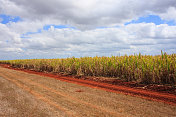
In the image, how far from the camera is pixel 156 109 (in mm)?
3662

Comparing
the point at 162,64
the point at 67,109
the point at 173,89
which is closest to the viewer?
Result: the point at 67,109

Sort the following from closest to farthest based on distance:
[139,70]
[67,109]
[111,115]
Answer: [111,115], [67,109], [139,70]

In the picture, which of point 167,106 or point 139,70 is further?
point 139,70

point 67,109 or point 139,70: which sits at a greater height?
point 139,70

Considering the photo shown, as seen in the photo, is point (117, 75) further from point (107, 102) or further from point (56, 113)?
point (56, 113)

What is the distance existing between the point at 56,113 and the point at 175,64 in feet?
19.3

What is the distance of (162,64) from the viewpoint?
715cm

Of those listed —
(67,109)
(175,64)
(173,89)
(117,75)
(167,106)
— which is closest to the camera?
(67,109)

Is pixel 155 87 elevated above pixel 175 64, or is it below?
below

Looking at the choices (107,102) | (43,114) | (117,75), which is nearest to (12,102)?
(43,114)

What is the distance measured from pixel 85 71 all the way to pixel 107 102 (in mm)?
6888

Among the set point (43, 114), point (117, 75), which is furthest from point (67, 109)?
point (117, 75)

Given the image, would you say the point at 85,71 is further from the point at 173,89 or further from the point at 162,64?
the point at 173,89

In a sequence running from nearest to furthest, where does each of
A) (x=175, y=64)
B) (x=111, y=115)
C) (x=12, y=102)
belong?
(x=111, y=115), (x=12, y=102), (x=175, y=64)
